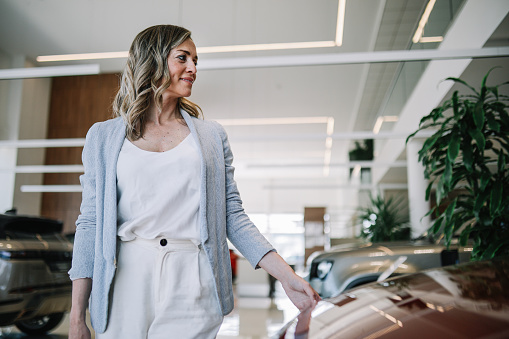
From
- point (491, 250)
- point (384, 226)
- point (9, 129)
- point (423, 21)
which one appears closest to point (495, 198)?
point (491, 250)

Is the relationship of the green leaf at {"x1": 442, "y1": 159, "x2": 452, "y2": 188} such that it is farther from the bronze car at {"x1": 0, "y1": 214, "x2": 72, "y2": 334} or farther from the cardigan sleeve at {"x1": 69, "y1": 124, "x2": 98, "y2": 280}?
the bronze car at {"x1": 0, "y1": 214, "x2": 72, "y2": 334}

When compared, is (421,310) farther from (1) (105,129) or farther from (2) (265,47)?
(2) (265,47)

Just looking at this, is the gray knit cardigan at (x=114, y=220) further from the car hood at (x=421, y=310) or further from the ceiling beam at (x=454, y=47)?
the ceiling beam at (x=454, y=47)

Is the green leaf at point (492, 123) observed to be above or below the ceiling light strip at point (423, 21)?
below

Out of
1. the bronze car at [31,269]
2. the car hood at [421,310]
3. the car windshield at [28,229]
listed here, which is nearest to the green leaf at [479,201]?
the car hood at [421,310]

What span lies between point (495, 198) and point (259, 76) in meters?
6.37

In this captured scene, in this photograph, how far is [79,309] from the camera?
3.19 ft

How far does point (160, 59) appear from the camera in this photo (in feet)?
3.53

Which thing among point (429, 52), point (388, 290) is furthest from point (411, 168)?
point (388, 290)

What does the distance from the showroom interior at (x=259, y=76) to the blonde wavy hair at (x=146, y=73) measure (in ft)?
8.96

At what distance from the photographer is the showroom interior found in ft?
14.9

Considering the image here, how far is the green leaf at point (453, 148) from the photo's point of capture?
2889 millimetres

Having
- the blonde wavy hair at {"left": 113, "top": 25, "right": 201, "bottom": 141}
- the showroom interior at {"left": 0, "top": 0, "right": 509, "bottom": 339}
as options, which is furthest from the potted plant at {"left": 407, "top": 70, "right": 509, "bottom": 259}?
the blonde wavy hair at {"left": 113, "top": 25, "right": 201, "bottom": 141}

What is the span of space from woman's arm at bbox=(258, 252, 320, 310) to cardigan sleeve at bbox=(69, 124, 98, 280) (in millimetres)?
382
